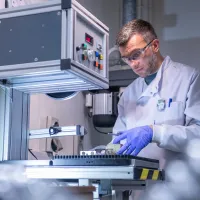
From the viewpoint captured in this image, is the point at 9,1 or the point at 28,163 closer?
the point at 28,163

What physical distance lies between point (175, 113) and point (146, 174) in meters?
0.72

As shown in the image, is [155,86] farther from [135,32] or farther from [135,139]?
[135,139]

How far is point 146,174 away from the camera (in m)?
1.37

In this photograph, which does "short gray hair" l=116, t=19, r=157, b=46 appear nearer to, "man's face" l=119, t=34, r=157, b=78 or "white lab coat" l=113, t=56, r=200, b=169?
"man's face" l=119, t=34, r=157, b=78

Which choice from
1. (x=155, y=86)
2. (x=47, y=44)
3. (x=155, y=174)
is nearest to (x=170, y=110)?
(x=155, y=86)

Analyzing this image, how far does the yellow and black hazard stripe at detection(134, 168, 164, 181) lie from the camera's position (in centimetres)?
128

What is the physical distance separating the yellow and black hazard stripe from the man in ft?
1.00

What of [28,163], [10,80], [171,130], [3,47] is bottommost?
[28,163]

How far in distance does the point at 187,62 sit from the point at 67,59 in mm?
2094

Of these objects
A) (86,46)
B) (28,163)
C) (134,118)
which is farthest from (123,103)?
(28,163)

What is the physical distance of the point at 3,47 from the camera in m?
1.57

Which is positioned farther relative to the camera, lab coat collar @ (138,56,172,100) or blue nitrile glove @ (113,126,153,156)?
lab coat collar @ (138,56,172,100)

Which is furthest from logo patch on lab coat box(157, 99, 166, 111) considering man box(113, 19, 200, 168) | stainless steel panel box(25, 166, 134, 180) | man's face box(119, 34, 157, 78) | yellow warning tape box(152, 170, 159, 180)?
stainless steel panel box(25, 166, 134, 180)

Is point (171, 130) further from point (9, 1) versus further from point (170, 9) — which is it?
point (170, 9)
